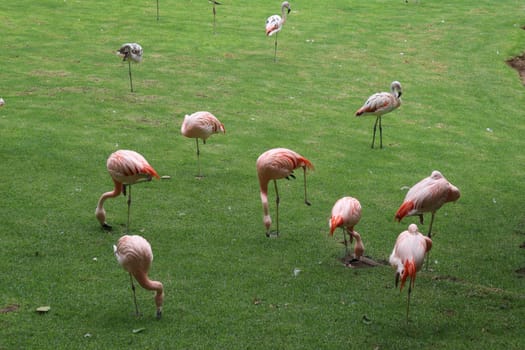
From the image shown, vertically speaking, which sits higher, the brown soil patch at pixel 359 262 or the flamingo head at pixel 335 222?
the flamingo head at pixel 335 222

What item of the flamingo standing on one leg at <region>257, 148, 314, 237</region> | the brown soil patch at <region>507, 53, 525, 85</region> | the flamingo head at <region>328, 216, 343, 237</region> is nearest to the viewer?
the flamingo head at <region>328, 216, 343, 237</region>

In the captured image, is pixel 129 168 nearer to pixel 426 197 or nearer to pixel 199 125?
pixel 199 125

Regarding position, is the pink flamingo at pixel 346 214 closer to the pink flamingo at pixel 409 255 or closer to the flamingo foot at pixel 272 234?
the pink flamingo at pixel 409 255

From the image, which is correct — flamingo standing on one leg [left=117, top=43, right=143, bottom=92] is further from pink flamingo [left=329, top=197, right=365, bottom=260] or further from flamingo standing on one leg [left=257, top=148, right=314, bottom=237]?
pink flamingo [left=329, top=197, right=365, bottom=260]

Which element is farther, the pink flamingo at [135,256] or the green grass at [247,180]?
the green grass at [247,180]

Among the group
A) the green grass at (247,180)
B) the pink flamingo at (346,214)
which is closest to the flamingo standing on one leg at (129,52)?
the green grass at (247,180)

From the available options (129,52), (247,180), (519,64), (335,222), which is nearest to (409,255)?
(335,222)

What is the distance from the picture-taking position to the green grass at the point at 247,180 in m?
6.36

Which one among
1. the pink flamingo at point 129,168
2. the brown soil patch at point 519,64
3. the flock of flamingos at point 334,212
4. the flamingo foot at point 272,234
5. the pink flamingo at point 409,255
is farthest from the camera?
the brown soil patch at point 519,64

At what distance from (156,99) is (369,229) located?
6.99m

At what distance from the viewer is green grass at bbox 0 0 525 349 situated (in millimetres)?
6359

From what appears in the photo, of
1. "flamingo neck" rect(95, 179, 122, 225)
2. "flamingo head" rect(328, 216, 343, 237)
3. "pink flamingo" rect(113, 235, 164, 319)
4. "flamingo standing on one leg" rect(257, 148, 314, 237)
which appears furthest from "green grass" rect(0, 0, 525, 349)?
"flamingo standing on one leg" rect(257, 148, 314, 237)

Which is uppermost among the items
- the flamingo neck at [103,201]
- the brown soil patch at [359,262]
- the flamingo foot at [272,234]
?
the flamingo neck at [103,201]

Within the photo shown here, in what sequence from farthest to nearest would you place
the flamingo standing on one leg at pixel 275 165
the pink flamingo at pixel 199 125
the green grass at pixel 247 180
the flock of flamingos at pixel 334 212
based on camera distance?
the pink flamingo at pixel 199 125 → the flamingo standing on one leg at pixel 275 165 → the green grass at pixel 247 180 → the flock of flamingos at pixel 334 212
